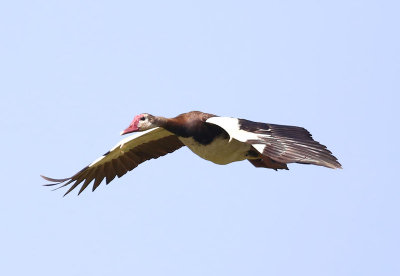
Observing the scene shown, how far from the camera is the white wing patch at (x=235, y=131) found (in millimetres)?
12809

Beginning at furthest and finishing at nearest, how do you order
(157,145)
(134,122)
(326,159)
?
(157,145)
(134,122)
(326,159)

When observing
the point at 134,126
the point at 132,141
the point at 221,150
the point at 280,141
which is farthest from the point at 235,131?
the point at 132,141

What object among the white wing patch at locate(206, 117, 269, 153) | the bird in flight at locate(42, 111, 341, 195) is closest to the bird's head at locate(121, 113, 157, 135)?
the bird in flight at locate(42, 111, 341, 195)

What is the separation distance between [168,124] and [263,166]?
1.86 metres

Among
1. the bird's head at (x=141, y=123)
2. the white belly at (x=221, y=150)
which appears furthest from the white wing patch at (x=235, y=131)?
the bird's head at (x=141, y=123)

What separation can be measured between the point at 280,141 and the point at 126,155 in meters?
4.13

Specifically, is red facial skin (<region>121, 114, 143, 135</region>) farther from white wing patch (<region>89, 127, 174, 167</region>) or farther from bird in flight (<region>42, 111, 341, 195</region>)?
white wing patch (<region>89, 127, 174, 167</region>)

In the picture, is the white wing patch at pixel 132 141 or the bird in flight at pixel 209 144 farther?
the white wing patch at pixel 132 141

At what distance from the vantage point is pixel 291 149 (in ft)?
42.0

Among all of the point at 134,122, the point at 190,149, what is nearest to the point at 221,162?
the point at 190,149

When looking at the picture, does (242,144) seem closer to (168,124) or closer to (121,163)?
(168,124)

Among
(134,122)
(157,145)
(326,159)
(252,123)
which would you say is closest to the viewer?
(326,159)

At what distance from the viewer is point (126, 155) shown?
53.9ft

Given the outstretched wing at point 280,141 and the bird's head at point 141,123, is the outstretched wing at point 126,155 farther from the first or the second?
the outstretched wing at point 280,141
